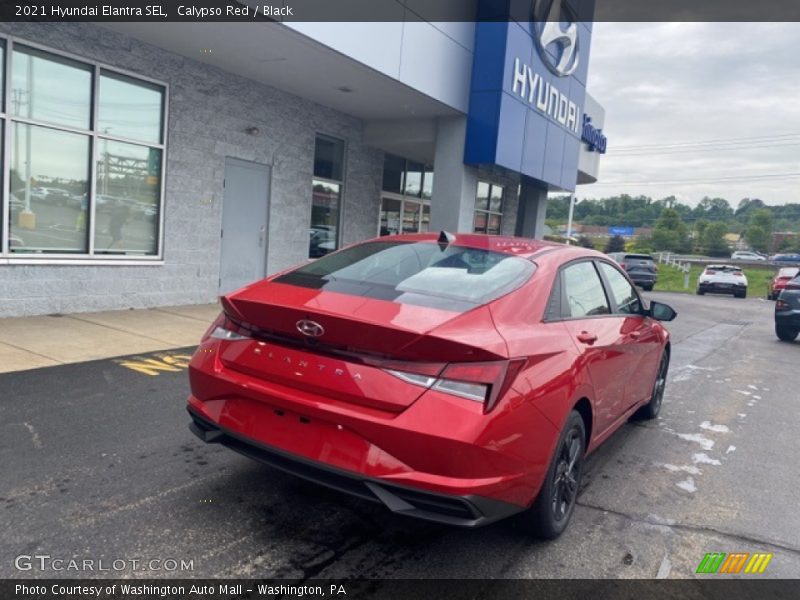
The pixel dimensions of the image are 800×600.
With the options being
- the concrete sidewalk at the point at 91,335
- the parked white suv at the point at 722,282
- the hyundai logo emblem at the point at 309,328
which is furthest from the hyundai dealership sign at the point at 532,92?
the parked white suv at the point at 722,282

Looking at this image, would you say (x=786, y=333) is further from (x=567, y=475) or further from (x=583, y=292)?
(x=567, y=475)

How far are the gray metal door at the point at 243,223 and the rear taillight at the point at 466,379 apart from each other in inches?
328

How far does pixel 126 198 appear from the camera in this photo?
8.75m

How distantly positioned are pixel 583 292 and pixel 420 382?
176 centimetres

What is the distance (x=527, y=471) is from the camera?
282cm

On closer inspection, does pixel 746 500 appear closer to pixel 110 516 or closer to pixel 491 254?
pixel 491 254

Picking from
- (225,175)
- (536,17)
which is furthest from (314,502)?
(536,17)

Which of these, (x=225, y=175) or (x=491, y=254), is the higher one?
(x=225, y=175)

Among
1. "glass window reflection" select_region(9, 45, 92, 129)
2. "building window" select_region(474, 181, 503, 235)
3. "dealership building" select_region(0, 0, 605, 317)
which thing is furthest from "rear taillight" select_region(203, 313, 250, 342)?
"building window" select_region(474, 181, 503, 235)

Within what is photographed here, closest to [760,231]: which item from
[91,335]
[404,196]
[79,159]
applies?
[404,196]

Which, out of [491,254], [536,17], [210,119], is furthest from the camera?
[536,17]

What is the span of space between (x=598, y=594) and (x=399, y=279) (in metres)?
1.79

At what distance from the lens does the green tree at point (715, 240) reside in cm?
7456

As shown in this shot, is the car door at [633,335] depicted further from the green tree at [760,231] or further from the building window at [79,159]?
the green tree at [760,231]
